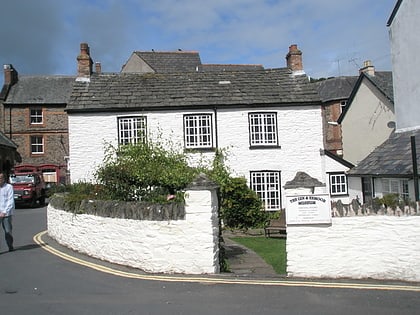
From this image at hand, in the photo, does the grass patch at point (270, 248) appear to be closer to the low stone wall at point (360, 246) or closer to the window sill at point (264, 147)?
the low stone wall at point (360, 246)

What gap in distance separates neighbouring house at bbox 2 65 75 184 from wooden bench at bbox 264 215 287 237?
28.4 metres

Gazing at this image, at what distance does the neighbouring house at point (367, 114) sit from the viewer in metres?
27.2

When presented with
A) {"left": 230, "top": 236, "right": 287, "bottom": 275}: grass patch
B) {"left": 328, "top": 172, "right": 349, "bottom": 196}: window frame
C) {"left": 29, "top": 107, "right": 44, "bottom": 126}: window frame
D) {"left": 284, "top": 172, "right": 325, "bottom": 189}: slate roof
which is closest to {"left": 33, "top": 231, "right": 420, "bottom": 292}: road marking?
{"left": 230, "top": 236, "right": 287, "bottom": 275}: grass patch

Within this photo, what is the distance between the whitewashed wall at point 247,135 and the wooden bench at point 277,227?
4.24 m

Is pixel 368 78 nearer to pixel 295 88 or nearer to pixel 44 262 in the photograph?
pixel 295 88

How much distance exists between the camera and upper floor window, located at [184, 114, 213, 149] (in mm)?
20438

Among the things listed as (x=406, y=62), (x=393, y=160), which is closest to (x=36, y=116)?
(x=406, y=62)

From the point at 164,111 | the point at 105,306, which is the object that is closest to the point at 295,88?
the point at 164,111

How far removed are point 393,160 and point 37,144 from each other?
1386 inches

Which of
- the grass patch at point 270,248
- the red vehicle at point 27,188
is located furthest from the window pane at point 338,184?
the red vehicle at point 27,188

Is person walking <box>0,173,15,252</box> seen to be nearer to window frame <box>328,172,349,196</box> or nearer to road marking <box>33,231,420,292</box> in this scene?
road marking <box>33,231,420,292</box>

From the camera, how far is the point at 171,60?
41.7m

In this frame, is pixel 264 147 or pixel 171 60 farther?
pixel 171 60

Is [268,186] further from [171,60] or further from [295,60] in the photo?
[171,60]
